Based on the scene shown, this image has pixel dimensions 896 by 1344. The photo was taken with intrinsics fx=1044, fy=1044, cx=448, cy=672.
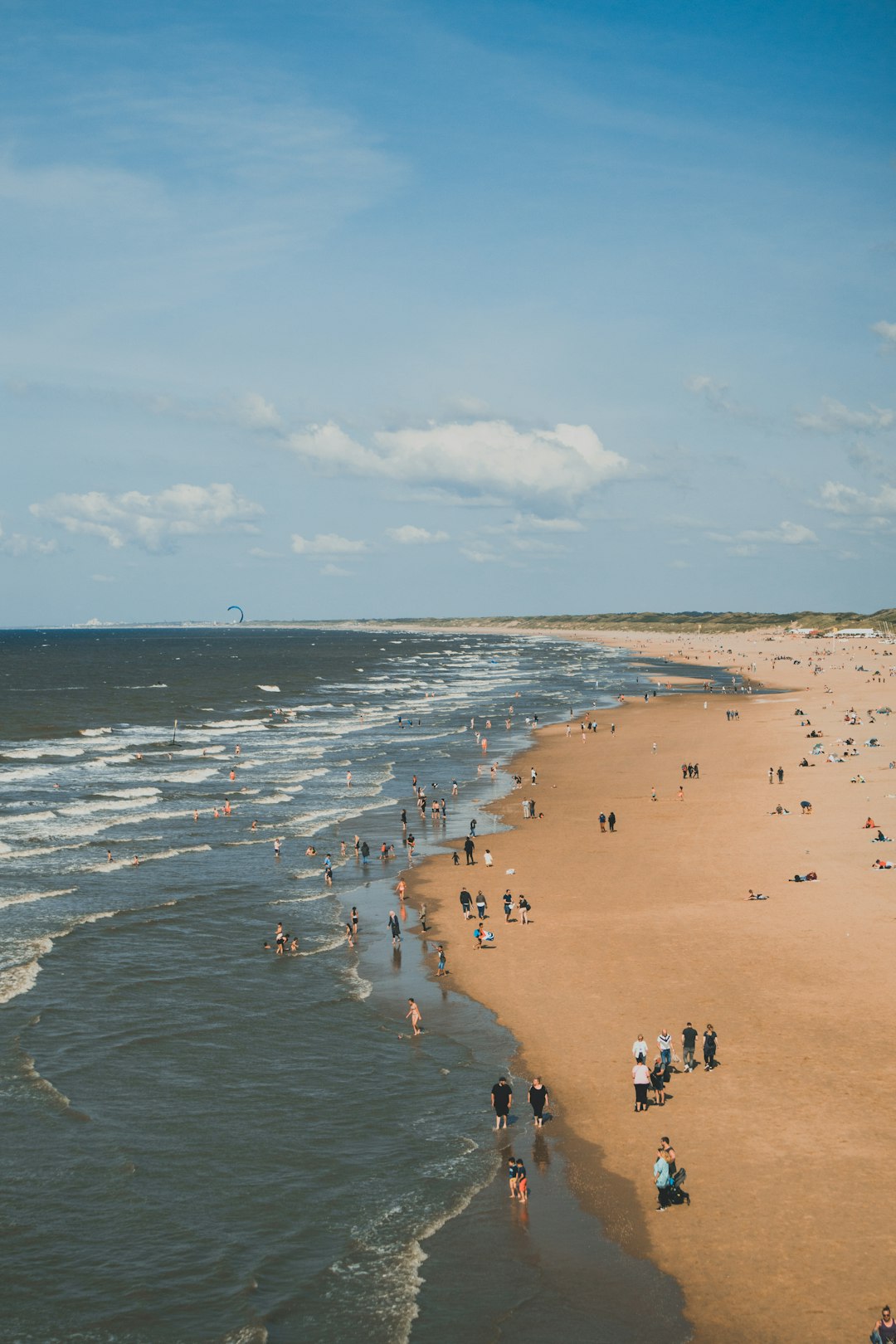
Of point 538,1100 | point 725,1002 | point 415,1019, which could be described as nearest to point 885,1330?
point 538,1100

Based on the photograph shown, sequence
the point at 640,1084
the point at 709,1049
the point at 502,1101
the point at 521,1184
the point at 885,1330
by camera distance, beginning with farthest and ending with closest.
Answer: the point at 709,1049, the point at 640,1084, the point at 502,1101, the point at 521,1184, the point at 885,1330

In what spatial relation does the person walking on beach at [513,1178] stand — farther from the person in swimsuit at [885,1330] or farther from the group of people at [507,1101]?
the person in swimsuit at [885,1330]

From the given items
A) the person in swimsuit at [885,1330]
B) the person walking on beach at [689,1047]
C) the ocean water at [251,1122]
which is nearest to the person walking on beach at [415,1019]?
the ocean water at [251,1122]

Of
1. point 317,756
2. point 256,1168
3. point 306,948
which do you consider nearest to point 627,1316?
point 256,1168

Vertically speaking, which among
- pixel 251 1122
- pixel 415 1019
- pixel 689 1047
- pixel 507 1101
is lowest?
pixel 251 1122

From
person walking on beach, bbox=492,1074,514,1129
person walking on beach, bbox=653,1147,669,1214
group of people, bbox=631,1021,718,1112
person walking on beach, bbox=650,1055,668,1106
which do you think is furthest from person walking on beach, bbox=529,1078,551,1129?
person walking on beach, bbox=653,1147,669,1214

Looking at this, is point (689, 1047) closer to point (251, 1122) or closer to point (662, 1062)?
point (662, 1062)

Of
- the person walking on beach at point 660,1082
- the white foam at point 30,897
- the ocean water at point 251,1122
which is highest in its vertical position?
the person walking on beach at point 660,1082
